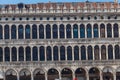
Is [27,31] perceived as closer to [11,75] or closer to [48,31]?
[48,31]

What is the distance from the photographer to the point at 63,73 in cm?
10375

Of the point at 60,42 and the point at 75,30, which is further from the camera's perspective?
the point at 75,30

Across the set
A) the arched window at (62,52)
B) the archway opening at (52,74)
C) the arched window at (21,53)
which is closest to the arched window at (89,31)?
the arched window at (62,52)

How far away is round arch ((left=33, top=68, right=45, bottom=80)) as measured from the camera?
4072 inches

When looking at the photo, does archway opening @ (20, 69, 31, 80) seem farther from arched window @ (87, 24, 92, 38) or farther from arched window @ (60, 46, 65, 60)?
arched window @ (87, 24, 92, 38)

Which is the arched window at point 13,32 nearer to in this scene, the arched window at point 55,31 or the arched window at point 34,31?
the arched window at point 34,31

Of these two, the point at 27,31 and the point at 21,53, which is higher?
the point at 27,31

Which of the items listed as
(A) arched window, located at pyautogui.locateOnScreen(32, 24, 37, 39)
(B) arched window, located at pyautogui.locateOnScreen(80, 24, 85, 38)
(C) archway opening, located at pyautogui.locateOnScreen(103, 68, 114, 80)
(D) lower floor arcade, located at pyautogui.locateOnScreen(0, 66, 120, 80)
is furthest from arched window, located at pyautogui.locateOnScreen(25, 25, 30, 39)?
(C) archway opening, located at pyautogui.locateOnScreen(103, 68, 114, 80)

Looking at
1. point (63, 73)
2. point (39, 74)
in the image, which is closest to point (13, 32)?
point (39, 74)

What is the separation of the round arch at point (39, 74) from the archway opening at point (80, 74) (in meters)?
4.52

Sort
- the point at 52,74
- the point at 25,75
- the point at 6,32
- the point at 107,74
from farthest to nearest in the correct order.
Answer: the point at 6,32
the point at 52,74
the point at 25,75
the point at 107,74

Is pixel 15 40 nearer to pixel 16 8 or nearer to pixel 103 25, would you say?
pixel 16 8

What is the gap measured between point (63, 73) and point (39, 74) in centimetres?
320

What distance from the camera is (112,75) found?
103 m
